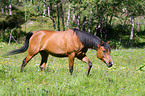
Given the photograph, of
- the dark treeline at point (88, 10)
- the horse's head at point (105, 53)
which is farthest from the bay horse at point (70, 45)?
the dark treeline at point (88, 10)

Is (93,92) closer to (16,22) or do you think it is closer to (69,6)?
(69,6)

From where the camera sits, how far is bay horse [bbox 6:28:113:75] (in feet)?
23.7

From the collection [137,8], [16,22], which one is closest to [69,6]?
[137,8]

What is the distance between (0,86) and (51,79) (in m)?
1.74

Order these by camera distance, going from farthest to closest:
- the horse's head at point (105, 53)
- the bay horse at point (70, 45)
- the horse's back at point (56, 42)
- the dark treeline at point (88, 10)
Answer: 1. the dark treeline at point (88, 10)
2. the horse's back at point (56, 42)
3. the bay horse at point (70, 45)
4. the horse's head at point (105, 53)

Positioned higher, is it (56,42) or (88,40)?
(88,40)

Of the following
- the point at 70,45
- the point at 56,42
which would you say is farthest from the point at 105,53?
the point at 56,42

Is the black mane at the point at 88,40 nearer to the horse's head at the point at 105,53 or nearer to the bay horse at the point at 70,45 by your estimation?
the bay horse at the point at 70,45

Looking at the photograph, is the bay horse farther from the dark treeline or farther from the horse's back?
the dark treeline

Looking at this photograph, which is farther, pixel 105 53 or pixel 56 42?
pixel 56 42

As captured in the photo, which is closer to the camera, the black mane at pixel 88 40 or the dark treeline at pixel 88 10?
the black mane at pixel 88 40

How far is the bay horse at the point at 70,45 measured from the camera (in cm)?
721

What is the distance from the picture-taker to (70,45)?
24.0 ft

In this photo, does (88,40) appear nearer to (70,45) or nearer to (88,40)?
(88,40)
